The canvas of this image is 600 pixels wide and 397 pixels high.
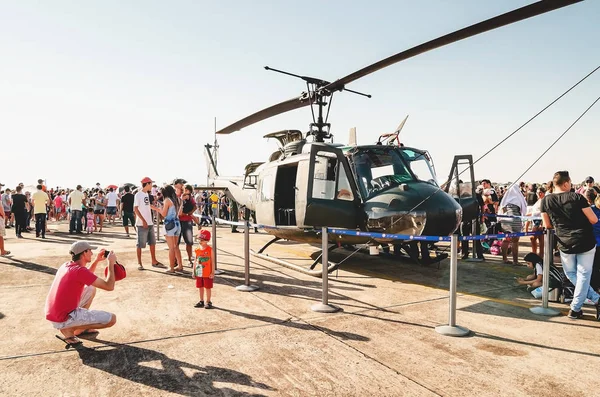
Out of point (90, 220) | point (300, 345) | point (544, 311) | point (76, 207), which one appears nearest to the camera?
point (300, 345)

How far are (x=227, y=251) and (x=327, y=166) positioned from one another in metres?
4.82

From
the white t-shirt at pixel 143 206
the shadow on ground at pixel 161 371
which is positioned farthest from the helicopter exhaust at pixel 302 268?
the shadow on ground at pixel 161 371

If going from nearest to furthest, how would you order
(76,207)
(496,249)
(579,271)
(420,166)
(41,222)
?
(579,271) < (420,166) < (496,249) < (41,222) < (76,207)

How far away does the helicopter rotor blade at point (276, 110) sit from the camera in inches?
346

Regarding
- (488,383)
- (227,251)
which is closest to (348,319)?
(488,383)

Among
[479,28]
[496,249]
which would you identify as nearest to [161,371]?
[479,28]

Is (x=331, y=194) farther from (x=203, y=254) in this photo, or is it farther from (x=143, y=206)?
(x=143, y=206)

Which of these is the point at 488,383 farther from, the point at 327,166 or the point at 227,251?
the point at 227,251

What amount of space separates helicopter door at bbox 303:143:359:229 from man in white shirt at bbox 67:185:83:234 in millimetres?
10840

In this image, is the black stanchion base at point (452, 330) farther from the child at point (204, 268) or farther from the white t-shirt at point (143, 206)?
the white t-shirt at point (143, 206)

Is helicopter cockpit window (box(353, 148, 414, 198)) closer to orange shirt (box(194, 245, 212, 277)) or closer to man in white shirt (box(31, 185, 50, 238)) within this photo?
orange shirt (box(194, 245, 212, 277))

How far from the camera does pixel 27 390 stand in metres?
3.20

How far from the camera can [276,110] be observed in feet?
30.6

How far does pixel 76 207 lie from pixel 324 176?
39.3ft
